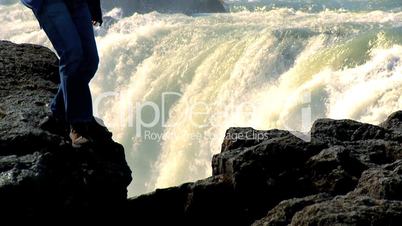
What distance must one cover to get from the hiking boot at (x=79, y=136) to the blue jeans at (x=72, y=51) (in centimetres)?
6

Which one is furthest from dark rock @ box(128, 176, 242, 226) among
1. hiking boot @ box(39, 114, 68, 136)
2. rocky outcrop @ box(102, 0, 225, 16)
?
rocky outcrop @ box(102, 0, 225, 16)

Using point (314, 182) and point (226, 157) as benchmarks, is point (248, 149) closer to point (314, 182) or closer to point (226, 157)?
point (226, 157)

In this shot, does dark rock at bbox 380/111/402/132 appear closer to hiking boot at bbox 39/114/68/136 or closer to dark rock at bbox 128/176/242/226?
dark rock at bbox 128/176/242/226

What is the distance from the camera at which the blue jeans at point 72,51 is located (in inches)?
162

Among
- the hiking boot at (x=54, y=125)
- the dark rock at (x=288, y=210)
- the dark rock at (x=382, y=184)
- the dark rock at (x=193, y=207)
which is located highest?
the hiking boot at (x=54, y=125)

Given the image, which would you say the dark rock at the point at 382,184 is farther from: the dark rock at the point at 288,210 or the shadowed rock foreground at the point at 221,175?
the dark rock at the point at 288,210

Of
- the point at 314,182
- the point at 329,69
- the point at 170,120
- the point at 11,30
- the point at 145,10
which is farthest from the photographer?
the point at 145,10

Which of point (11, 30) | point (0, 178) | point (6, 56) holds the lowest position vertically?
point (11, 30)

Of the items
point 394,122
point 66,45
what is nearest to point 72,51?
point 66,45

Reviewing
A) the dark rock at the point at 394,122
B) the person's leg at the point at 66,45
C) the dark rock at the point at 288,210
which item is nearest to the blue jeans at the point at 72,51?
the person's leg at the point at 66,45

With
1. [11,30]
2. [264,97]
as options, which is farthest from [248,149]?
[11,30]

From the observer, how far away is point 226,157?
4812 millimetres

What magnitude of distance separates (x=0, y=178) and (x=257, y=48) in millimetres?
20305

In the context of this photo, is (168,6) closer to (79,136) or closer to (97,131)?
(97,131)
